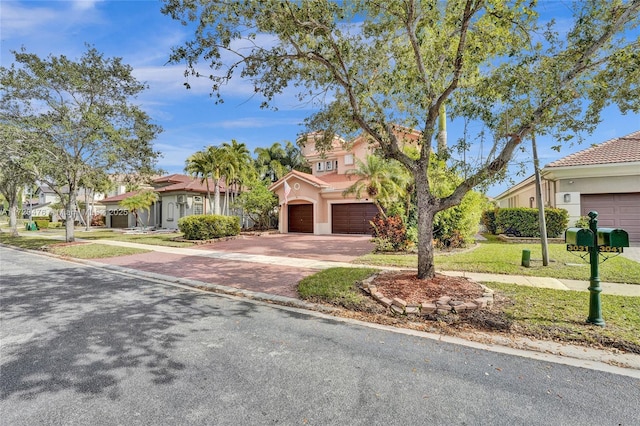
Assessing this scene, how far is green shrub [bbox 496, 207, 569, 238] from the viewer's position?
594 inches

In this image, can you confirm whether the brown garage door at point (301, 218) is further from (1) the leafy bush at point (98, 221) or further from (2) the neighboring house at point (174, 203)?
(1) the leafy bush at point (98, 221)

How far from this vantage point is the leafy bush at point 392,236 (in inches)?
511

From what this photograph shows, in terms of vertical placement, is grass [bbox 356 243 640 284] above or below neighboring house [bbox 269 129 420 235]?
below

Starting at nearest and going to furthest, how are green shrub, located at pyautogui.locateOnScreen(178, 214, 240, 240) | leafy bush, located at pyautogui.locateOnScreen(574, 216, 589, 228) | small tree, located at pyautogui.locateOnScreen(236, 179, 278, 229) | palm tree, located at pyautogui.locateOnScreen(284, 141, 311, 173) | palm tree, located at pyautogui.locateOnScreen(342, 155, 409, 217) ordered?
leafy bush, located at pyautogui.locateOnScreen(574, 216, 589, 228), palm tree, located at pyautogui.locateOnScreen(342, 155, 409, 217), green shrub, located at pyautogui.locateOnScreen(178, 214, 240, 240), small tree, located at pyautogui.locateOnScreen(236, 179, 278, 229), palm tree, located at pyautogui.locateOnScreen(284, 141, 311, 173)

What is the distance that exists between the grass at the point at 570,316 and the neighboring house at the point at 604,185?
34.6ft

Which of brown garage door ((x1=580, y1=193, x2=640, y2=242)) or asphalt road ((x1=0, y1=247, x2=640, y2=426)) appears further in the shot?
brown garage door ((x1=580, y1=193, x2=640, y2=242))

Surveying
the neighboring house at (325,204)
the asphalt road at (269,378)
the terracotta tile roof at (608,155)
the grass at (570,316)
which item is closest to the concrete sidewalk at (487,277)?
the grass at (570,316)

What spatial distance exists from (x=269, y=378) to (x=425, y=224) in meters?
4.84

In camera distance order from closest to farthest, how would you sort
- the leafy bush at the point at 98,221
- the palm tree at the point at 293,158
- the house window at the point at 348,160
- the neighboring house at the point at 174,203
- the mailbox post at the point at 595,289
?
the mailbox post at the point at 595,289 < the house window at the point at 348,160 < the neighboring house at the point at 174,203 < the palm tree at the point at 293,158 < the leafy bush at the point at 98,221

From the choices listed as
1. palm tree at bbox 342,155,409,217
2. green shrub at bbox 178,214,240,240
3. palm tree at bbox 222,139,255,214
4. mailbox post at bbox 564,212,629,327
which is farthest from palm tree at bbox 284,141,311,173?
mailbox post at bbox 564,212,629,327

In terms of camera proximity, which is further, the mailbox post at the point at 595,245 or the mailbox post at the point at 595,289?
the mailbox post at the point at 595,289

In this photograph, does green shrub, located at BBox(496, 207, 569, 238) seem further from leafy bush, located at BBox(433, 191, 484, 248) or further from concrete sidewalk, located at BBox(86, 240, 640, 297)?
concrete sidewalk, located at BBox(86, 240, 640, 297)

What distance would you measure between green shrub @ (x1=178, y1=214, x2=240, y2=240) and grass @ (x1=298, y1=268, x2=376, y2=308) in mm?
11846

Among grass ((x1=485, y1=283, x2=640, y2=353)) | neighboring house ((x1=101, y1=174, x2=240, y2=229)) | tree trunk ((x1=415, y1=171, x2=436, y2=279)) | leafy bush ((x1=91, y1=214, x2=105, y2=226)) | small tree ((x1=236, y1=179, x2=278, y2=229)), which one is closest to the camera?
grass ((x1=485, y1=283, x2=640, y2=353))
